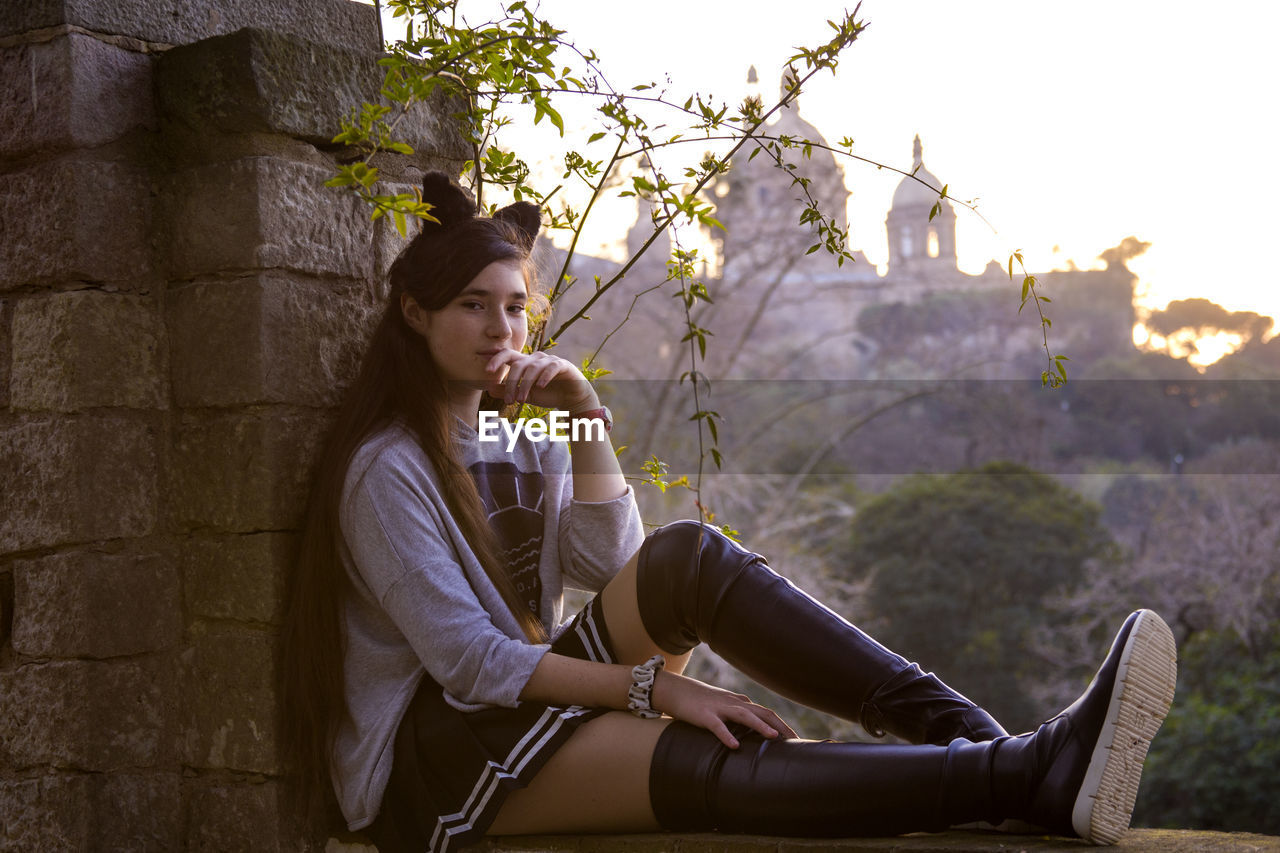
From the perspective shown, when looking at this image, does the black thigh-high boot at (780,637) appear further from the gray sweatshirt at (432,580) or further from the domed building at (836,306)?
the domed building at (836,306)

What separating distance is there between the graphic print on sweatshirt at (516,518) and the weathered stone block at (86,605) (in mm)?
514

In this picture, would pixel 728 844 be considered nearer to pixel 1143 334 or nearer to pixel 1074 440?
pixel 1074 440

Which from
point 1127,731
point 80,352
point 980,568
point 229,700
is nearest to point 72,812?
point 229,700

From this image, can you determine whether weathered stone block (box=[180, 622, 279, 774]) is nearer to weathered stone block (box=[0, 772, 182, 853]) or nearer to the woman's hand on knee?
weathered stone block (box=[0, 772, 182, 853])

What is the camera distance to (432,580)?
5.41 ft

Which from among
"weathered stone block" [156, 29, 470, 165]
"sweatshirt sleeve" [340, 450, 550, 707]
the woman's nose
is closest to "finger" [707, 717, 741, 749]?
"sweatshirt sleeve" [340, 450, 550, 707]

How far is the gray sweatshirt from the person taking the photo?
1636mm

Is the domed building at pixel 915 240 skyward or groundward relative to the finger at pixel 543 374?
skyward

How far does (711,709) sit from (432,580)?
0.41 m

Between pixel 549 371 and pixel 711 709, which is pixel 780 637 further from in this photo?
pixel 549 371

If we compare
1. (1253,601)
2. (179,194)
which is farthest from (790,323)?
(179,194)

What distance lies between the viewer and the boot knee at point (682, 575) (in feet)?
5.69

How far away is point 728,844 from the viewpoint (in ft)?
5.16

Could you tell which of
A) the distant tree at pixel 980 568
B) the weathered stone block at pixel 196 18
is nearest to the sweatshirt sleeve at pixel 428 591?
the weathered stone block at pixel 196 18
